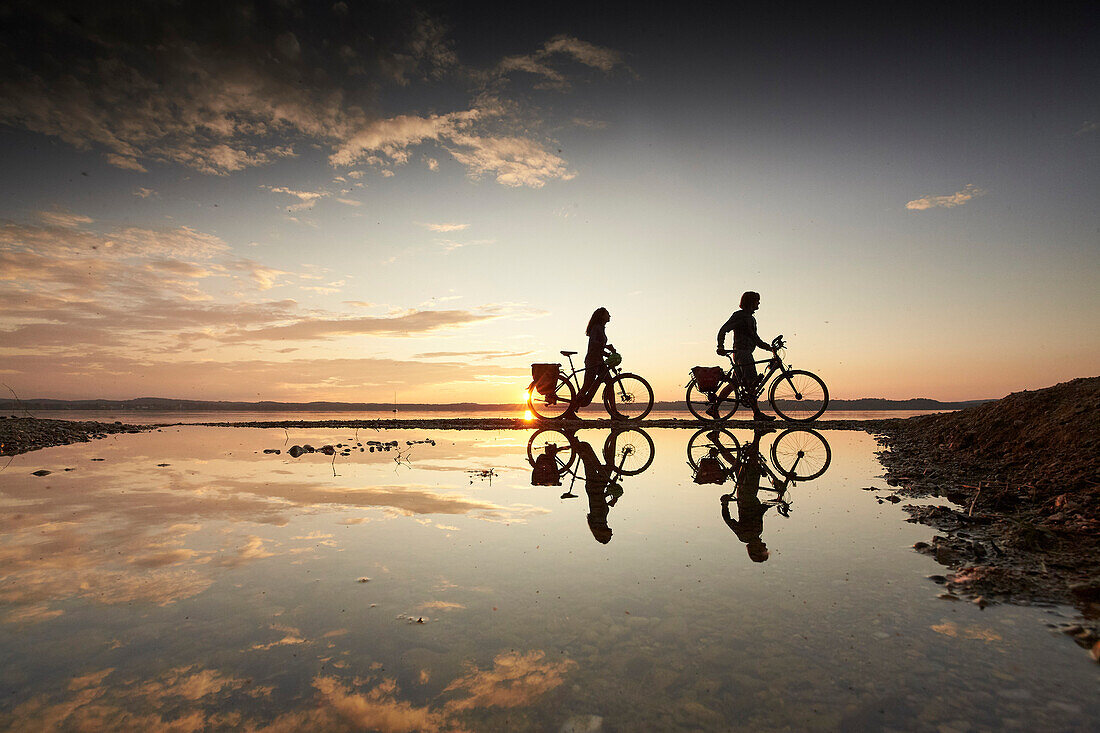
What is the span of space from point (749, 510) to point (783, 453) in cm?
544

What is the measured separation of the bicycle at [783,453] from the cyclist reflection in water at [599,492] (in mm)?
1566

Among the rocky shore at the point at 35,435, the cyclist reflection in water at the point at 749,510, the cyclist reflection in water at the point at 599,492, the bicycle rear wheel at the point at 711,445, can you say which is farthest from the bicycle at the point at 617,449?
the rocky shore at the point at 35,435

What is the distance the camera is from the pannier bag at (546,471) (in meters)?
7.20

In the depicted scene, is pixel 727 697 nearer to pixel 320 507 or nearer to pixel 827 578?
pixel 827 578

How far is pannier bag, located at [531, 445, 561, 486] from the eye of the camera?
7199 mm

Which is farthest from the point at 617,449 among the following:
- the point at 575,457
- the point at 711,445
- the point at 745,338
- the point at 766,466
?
the point at 745,338

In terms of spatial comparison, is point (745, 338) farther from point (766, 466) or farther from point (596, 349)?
point (766, 466)

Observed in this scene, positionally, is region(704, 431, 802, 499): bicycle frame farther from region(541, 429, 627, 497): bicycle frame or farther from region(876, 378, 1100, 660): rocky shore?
region(541, 429, 627, 497): bicycle frame

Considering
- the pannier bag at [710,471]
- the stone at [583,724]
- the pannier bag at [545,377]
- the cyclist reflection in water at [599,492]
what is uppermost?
the pannier bag at [545,377]

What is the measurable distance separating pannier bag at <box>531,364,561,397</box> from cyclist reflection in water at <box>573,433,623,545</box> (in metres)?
5.78

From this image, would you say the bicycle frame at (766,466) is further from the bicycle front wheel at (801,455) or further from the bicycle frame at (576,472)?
the bicycle frame at (576,472)

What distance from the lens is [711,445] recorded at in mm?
11773

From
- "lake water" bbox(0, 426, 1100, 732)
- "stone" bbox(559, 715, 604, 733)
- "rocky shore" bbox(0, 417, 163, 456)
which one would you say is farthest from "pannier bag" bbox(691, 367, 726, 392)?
"rocky shore" bbox(0, 417, 163, 456)

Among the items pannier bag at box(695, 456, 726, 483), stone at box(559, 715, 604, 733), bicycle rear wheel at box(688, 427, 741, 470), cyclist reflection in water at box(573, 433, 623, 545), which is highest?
bicycle rear wheel at box(688, 427, 741, 470)
